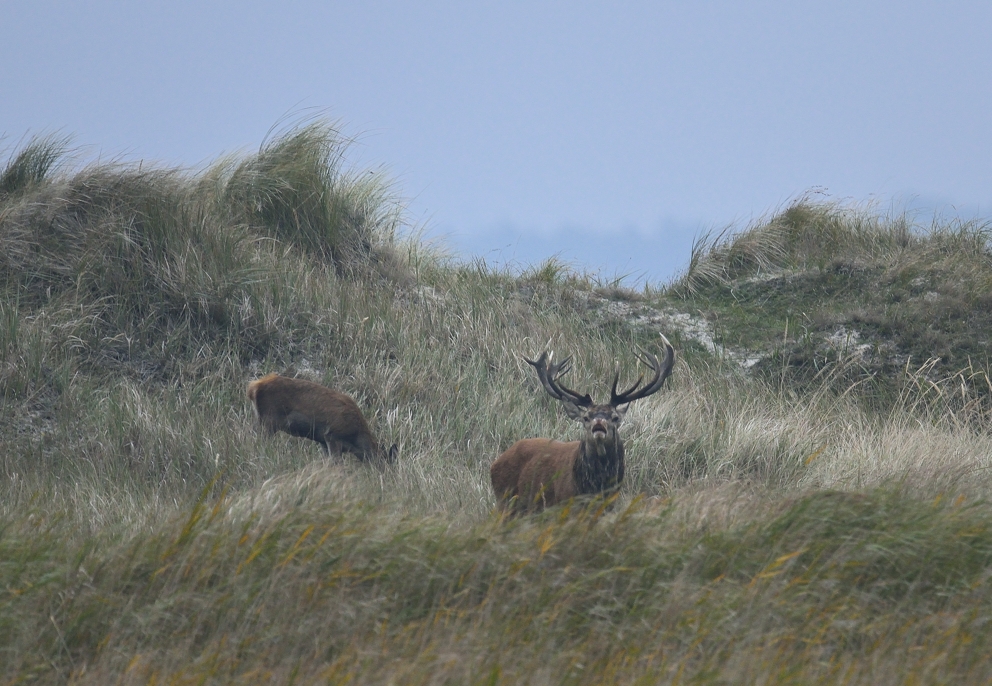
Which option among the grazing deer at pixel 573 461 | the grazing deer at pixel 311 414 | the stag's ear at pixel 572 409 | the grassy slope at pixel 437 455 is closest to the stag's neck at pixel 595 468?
the grazing deer at pixel 573 461

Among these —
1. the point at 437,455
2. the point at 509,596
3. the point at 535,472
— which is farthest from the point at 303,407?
the point at 509,596

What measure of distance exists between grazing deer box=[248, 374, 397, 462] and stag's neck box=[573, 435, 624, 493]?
2176mm

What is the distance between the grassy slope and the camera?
15.7ft

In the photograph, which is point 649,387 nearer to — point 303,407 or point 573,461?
point 573,461

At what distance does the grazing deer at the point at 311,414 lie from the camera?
8133 mm

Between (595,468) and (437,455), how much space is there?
239cm

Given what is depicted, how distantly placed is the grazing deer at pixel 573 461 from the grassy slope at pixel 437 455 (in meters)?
0.35

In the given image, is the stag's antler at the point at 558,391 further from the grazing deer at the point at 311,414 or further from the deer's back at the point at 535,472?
the grazing deer at the point at 311,414

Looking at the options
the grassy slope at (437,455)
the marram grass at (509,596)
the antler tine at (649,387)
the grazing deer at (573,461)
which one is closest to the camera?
the marram grass at (509,596)

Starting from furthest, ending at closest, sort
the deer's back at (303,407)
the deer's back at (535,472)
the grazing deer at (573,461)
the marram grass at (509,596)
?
the deer's back at (303,407) < the deer's back at (535,472) < the grazing deer at (573,461) < the marram grass at (509,596)

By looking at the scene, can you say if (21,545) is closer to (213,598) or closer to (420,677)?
(213,598)

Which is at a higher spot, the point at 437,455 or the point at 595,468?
the point at 595,468

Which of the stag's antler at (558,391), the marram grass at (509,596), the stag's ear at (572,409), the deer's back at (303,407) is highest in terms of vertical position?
the stag's antler at (558,391)

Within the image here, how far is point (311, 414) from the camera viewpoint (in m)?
8.12
